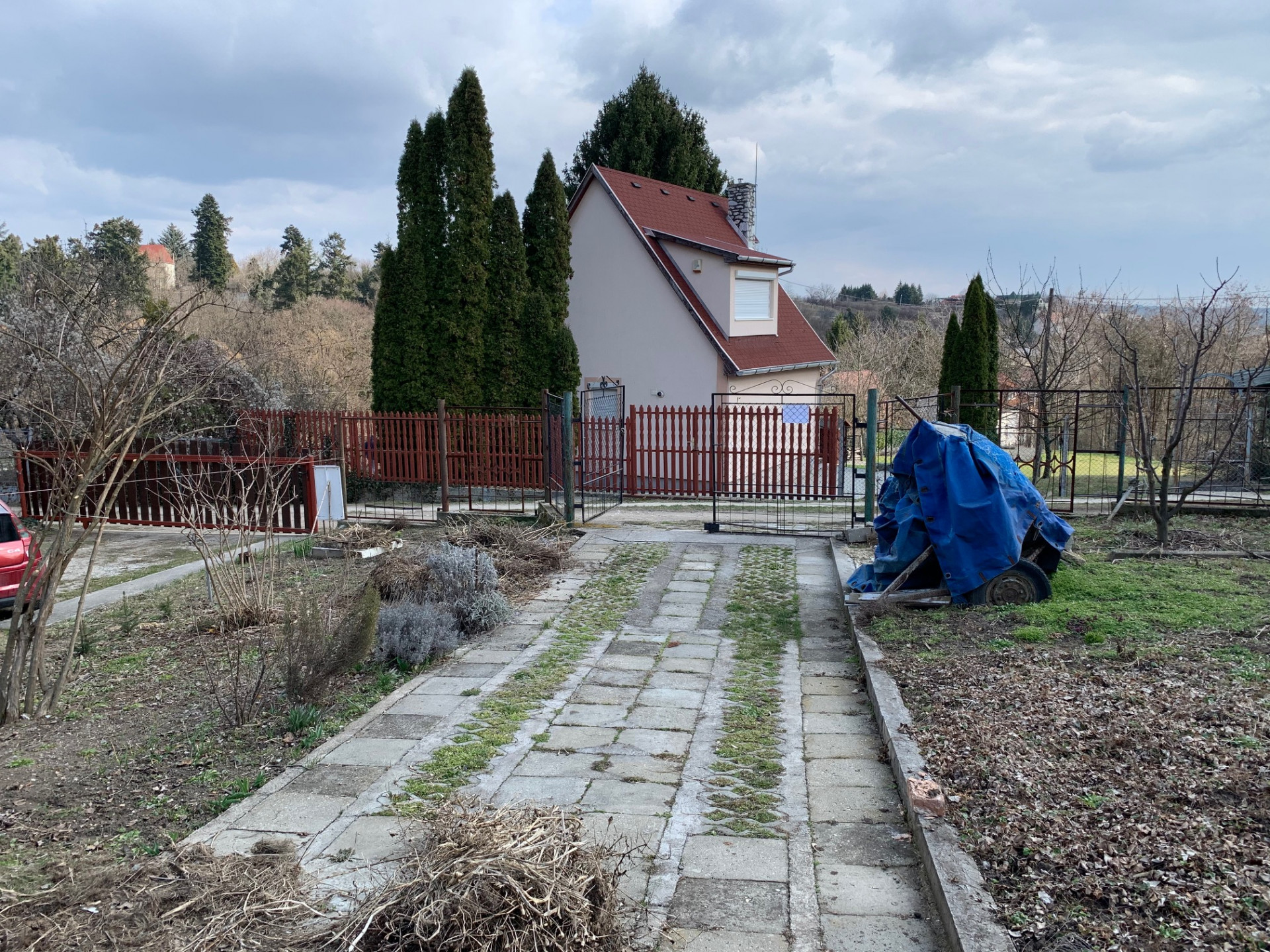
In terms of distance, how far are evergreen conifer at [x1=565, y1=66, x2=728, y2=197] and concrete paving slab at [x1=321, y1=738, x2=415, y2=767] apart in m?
28.2

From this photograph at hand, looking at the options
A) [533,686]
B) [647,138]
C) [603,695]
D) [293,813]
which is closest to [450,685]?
[533,686]

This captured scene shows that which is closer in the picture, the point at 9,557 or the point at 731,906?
the point at 731,906

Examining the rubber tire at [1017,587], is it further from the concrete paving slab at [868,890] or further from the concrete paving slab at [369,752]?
the concrete paving slab at [369,752]

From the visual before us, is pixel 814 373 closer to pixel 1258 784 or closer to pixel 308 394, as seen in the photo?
pixel 308 394

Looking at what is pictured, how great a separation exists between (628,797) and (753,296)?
20.3m

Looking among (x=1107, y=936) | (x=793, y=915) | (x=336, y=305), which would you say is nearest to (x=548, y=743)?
(x=793, y=915)

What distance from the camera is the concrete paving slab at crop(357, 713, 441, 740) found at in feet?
18.4

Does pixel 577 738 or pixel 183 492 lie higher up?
pixel 183 492

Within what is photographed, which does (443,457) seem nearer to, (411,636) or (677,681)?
(411,636)

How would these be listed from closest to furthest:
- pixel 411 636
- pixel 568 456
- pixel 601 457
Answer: pixel 411 636, pixel 568 456, pixel 601 457

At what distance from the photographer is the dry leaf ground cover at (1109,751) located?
325cm

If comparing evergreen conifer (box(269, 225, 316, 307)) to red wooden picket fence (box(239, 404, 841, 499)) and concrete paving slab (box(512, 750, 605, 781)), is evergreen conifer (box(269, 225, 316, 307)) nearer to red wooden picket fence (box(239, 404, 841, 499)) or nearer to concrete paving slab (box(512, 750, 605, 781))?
red wooden picket fence (box(239, 404, 841, 499))

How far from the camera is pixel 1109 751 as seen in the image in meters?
4.52

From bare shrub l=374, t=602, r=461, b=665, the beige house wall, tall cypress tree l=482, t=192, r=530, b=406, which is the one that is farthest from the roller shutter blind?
bare shrub l=374, t=602, r=461, b=665
